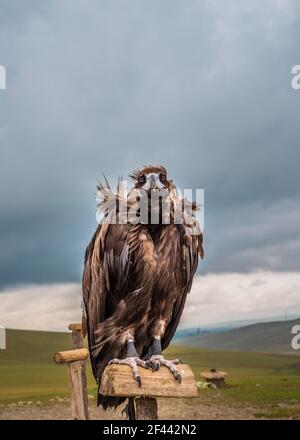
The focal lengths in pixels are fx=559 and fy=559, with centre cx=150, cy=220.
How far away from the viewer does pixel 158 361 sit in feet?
17.4

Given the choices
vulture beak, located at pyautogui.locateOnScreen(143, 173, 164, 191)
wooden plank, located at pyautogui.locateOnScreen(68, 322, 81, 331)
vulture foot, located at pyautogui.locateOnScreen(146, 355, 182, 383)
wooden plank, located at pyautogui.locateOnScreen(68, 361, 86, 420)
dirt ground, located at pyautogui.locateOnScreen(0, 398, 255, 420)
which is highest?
vulture beak, located at pyautogui.locateOnScreen(143, 173, 164, 191)

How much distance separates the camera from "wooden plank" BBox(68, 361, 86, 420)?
7.60 metres

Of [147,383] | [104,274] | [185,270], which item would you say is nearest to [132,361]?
[147,383]

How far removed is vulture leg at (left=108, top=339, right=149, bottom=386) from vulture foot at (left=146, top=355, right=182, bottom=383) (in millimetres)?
72

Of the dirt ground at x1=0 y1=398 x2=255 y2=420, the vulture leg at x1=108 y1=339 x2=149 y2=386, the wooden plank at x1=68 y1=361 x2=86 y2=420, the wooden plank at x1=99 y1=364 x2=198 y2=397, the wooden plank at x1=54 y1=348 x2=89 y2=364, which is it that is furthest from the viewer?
the dirt ground at x1=0 y1=398 x2=255 y2=420

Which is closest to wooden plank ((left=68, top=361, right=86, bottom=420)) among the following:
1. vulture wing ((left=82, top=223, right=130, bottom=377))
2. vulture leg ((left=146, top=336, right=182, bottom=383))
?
vulture wing ((left=82, top=223, right=130, bottom=377))

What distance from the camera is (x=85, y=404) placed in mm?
7844

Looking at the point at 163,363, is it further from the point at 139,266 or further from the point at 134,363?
the point at 139,266

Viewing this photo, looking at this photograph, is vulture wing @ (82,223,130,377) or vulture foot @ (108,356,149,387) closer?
vulture foot @ (108,356,149,387)

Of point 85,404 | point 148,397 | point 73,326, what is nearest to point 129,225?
point 148,397

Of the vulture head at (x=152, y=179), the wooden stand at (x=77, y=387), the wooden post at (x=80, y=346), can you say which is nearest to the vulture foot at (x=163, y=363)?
the vulture head at (x=152, y=179)

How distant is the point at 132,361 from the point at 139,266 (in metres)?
0.93

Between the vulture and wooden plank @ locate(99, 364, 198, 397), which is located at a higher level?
the vulture

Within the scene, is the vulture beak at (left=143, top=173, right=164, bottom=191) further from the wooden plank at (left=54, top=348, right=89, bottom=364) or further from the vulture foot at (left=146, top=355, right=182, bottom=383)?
the wooden plank at (left=54, top=348, right=89, bottom=364)
